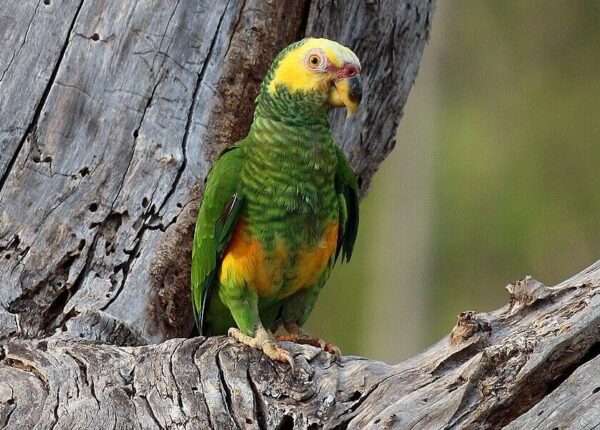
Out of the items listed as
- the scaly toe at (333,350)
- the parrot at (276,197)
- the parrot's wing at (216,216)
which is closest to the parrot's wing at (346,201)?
the parrot at (276,197)

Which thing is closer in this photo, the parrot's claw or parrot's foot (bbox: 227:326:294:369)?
parrot's foot (bbox: 227:326:294:369)

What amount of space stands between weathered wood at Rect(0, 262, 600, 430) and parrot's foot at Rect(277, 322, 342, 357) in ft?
0.57

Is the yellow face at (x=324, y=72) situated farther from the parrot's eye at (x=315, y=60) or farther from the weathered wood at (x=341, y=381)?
the weathered wood at (x=341, y=381)

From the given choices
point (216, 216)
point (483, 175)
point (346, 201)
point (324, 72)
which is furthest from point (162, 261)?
point (483, 175)

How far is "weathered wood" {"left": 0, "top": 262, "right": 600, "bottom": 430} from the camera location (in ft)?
8.34

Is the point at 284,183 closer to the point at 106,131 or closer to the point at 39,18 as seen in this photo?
the point at 106,131

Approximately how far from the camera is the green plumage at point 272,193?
135 inches

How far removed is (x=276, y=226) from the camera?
3.43 meters

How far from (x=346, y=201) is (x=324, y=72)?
2.00ft

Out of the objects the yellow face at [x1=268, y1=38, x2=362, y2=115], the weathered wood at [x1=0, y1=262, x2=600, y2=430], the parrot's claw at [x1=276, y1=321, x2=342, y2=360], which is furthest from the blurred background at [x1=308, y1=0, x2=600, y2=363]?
the weathered wood at [x1=0, y1=262, x2=600, y2=430]

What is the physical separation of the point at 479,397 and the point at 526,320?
1.00ft

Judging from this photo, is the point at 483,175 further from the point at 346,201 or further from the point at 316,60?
the point at 316,60

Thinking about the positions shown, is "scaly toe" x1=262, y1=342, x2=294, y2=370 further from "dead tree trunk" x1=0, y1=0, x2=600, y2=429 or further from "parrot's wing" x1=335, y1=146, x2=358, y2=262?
"parrot's wing" x1=335, y1=146, x2=358, y2=262

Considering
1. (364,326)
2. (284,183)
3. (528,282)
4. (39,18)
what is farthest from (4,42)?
(364,326)
